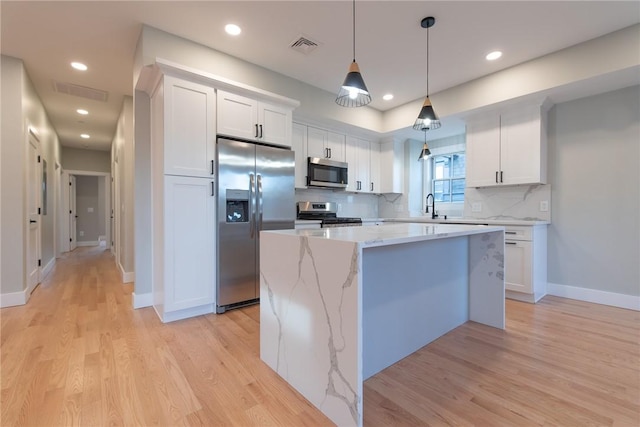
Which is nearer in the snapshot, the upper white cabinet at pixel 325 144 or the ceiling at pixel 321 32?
the ceiling at pixel 321 32

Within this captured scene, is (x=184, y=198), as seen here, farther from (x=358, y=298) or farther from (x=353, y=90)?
(x=358, y=298)

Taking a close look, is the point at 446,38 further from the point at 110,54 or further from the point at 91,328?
the point at 91,328

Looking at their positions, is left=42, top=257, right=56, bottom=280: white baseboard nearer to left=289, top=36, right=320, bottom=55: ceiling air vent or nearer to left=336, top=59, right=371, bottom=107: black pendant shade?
left=289, top=36, right=320, bottom=55: ceiling air vent

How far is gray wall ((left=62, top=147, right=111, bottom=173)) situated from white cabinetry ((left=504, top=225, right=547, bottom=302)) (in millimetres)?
9023

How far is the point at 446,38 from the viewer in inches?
108

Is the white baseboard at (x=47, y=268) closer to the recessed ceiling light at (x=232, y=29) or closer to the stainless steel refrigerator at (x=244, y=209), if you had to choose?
the stainless steel refrigerator at (x=244, y=209)

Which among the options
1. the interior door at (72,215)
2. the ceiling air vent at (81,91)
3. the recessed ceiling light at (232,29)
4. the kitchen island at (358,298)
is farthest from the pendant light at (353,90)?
the interior door at (72,215)

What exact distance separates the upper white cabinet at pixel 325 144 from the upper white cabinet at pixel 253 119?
2.54ft

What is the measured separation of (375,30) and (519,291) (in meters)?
3.15

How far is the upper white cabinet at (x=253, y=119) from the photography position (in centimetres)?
289

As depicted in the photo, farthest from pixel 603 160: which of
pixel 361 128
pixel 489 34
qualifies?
pixel 361 128

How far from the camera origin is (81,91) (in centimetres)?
389

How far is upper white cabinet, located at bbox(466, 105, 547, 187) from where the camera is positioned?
3.33 metres

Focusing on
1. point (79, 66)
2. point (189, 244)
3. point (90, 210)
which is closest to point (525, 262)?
point (189, 244)
